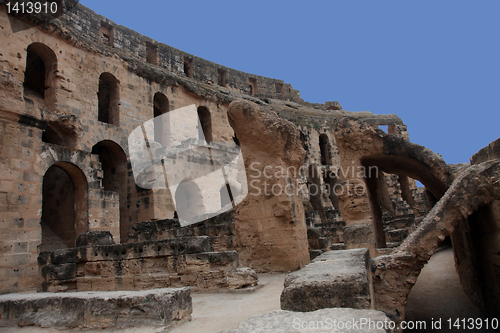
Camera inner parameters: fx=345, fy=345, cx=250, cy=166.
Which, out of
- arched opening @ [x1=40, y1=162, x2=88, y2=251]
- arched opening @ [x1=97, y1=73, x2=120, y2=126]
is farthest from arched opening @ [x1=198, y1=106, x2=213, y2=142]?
arched opening @ [x1=40, y1=162, x2=88, y2=251]

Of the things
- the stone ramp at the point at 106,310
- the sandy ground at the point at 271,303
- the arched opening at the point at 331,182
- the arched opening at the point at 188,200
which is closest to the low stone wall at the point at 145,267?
the sandy ground at the point at 271,303

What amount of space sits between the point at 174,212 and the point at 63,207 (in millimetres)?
3808

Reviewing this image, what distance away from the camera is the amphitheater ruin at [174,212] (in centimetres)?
361

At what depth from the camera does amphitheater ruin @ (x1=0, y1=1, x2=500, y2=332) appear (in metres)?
3.61

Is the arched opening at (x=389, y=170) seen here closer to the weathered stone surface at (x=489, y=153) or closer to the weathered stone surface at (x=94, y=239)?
the weathered stone surface at (x=489, y=153)

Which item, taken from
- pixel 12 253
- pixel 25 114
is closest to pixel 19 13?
pixel 25 114

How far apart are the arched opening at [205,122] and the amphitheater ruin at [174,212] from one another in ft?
12.0

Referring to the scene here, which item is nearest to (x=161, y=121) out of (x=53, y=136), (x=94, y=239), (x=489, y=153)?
(x=53, y=136)

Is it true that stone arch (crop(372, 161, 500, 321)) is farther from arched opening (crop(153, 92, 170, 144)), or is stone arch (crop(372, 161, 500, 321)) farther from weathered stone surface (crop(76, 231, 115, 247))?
arched opening (crop(153, 92, 170, 144))

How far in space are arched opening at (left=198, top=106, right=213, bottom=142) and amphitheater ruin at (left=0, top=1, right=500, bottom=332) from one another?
12.0 ft

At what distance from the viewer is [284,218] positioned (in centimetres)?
630

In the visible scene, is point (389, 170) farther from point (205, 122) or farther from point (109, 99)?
point (205, 122)

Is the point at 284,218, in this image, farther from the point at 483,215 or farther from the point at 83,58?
the point at 83,58

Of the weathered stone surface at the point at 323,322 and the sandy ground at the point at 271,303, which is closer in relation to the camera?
the weathered stone surface at the point at 323,322
